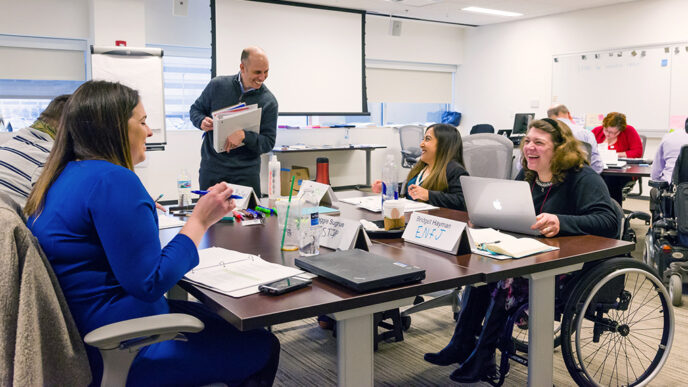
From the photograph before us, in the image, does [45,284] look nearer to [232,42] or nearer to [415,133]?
[232,42]

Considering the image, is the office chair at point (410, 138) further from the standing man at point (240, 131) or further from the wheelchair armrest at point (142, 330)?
the wheelchair armrest at point (142, 330)

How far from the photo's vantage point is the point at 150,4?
644cm

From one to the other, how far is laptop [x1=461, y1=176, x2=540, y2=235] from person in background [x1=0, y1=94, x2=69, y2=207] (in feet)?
5.47

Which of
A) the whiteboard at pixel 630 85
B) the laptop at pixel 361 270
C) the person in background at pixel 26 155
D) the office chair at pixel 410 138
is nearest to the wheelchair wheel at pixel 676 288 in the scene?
the laptop at pixel 361 270

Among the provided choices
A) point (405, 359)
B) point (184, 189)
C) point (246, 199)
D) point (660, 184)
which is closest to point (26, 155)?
point (184, 189)

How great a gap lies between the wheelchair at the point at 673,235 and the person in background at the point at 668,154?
537mm

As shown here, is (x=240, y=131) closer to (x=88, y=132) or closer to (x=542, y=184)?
(x=542, y=184)

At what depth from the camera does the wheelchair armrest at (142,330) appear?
1.17 m

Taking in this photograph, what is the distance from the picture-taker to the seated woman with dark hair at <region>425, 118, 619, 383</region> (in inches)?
82.9

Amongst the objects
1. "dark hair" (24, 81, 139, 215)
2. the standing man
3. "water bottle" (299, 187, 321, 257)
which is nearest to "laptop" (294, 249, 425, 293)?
"water bottle" (299, 187, 321, 257)

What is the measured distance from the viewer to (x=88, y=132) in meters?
1.36

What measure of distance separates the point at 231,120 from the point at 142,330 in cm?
201

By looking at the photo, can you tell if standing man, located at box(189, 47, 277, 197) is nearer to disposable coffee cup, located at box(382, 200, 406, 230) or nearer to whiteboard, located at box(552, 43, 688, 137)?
disposable coffee cup, located at box(382, 200, 406, 230)

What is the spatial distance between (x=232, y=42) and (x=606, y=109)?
4965 millimetres
